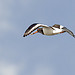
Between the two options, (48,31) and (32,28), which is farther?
(48,31)

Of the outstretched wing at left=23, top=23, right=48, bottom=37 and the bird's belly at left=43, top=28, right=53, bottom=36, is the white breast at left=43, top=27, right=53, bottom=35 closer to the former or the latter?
the bird's belly at left=43, top=28, right=53, bottom=36

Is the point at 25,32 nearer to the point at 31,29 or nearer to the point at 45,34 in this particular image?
the point at 31,29

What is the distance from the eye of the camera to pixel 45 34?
154 feet

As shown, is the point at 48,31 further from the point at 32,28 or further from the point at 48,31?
the point at 32,28

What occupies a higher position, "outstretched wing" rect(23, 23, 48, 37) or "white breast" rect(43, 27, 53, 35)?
"outstretched wing" rect(23, 23, 48, 37)

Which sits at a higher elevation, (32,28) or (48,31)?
(32,28)

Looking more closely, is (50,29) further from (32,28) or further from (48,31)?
(32,28)

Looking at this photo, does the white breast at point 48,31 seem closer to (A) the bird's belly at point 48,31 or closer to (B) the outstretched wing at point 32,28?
(A) the bird's belly at point 48,31

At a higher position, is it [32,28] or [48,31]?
[32,28]

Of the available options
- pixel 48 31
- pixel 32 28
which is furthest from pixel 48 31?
pixel 32 28

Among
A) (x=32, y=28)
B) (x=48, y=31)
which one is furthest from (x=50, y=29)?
(x=32, y=28)

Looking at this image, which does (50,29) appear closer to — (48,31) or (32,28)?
(48,31)

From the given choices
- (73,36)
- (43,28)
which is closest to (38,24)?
(43,28)

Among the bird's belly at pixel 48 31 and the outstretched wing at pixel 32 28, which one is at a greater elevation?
the outstretched wing at pixel 32 28
